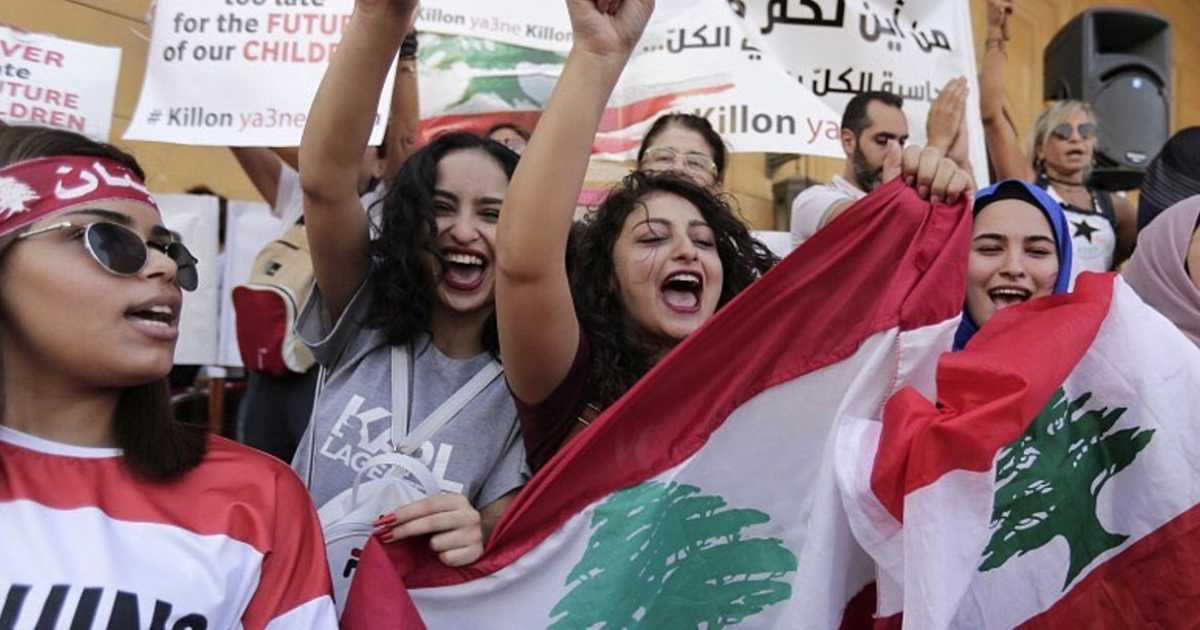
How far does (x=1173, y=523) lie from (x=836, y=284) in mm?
617

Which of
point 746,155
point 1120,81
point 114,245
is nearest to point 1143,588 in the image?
point 114,245

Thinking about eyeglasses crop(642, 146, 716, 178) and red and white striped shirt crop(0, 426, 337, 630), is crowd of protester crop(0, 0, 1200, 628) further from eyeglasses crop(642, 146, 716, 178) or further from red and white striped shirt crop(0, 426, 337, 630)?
eyeglasses crop(642, 146, 716, 178)

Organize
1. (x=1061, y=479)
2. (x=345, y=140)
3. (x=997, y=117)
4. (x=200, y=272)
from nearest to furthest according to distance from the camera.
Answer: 1. (x=1061, y=479)
2. (x=345, y=140)
3. (x=200, y=272)
4. (x=997, y=117)

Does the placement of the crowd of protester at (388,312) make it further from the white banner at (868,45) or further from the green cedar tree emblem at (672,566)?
the white banner at (868,45)

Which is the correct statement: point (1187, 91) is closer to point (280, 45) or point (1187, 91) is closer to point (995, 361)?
point (280, 45)

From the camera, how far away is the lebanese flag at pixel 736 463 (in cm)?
196

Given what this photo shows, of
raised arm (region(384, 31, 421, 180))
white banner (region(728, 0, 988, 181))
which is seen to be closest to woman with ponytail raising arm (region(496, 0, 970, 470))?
raised arm (region(384, 31, 421, 180))

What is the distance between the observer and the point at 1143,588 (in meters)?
1.98

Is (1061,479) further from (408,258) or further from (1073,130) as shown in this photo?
(1073,130)

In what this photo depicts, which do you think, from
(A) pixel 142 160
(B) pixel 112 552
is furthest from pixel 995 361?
(A) pixel 142 160

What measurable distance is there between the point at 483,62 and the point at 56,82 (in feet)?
4.40

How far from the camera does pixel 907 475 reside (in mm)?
1767

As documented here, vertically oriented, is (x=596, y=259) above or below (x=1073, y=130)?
below

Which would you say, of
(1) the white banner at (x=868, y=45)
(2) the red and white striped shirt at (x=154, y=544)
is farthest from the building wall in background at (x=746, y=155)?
(2) the red and white striped shirt at (x=154, y=544)
